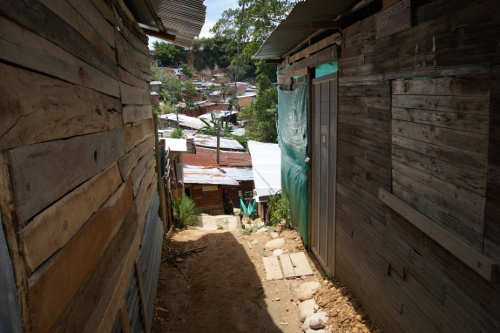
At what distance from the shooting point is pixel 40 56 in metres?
1.34

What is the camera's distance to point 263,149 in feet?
45.6

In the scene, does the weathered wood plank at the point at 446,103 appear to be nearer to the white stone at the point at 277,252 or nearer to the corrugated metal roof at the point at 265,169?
the white stone at the point at 277,252

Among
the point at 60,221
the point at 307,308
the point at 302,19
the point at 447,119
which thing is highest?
the point at 302,19

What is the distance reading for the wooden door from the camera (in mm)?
4609

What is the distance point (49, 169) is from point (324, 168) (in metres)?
4.09

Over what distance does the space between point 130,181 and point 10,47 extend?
7.07 feet

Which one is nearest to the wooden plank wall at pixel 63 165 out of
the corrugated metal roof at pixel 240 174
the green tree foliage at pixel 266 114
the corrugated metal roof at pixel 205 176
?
the corrugated metal roof at pixel 205 176

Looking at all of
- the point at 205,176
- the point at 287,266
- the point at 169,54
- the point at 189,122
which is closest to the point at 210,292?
the point at 287,266

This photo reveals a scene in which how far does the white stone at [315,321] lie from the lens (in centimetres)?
394

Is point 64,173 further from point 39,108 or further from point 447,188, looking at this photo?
point 447,188

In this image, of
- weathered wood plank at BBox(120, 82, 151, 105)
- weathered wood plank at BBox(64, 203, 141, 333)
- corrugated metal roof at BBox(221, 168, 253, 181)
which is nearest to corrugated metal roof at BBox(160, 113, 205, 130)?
corrugated metal roof at BBox(221, 168, 253, 181)

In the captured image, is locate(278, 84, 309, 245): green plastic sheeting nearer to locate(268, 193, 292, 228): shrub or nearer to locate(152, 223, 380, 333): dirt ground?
locate(268, 193, 292, 228): shrub

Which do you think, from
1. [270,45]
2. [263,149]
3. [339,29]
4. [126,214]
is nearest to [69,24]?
[126,214]

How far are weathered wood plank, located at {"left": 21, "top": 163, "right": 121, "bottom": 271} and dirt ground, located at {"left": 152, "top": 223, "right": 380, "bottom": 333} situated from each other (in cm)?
267
